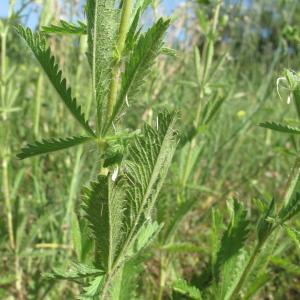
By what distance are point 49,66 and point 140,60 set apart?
0.10 m

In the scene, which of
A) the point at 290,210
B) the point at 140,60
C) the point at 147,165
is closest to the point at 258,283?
the point at 290,210

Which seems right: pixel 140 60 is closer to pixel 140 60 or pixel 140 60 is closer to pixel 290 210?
pixel 140 60

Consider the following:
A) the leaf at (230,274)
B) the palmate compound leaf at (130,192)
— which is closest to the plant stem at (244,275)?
the leaf at (230,274)

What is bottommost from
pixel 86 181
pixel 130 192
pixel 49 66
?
pixel 86 181

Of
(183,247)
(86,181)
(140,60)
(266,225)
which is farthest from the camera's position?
(86,181)

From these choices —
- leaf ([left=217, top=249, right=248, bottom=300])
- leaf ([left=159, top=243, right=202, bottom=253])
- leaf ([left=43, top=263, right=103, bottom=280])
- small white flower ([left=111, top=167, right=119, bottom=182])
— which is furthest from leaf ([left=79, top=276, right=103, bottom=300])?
leaf ([left=159, top=243, right=202, bottom=253])

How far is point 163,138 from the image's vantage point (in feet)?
1.90

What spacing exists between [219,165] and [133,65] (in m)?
2.00

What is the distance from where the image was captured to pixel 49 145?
0.60 metres

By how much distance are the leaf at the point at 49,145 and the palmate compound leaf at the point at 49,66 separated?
18 mm

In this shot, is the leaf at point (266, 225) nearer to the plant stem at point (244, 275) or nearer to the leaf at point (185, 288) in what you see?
the plant stem at point (244, 275)

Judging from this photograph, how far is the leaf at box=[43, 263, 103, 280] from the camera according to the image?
611 millimetres

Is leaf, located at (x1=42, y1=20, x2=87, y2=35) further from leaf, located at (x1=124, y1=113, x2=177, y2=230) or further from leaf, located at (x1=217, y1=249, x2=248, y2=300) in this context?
leaf, located at (x1=217, y1=249, x2=248, y2=300)

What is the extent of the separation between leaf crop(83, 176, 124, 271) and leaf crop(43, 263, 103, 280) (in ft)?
0.08
